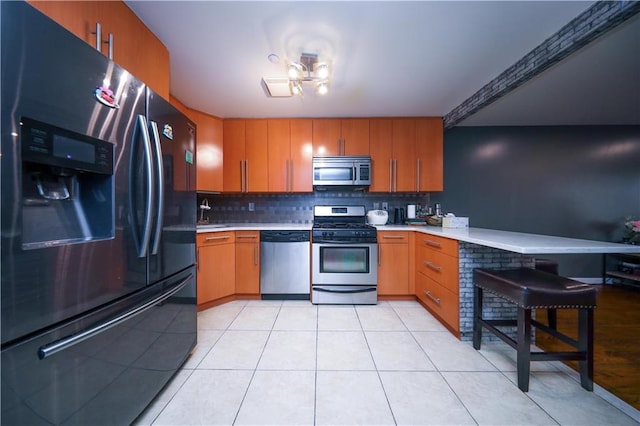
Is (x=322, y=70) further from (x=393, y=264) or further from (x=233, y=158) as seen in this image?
(x=393, y=264)

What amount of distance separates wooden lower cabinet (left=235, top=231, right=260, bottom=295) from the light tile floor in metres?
0.64

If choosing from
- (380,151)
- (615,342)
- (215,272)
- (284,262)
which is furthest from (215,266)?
(615,342)

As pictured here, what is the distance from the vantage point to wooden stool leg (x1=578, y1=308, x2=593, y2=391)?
130 cm

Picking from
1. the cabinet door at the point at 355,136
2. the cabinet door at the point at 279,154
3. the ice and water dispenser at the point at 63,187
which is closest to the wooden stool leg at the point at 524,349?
the ice and water dispenser at the point at 63,187

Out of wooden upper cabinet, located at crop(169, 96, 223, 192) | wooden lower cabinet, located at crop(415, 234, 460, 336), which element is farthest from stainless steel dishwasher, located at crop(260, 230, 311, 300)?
wooden lower cabinet, located at crop(415, 234, 460, 336)

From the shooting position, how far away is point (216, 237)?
2494mm

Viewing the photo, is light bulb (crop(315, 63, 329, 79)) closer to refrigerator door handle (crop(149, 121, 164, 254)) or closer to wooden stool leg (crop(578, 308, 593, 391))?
refrigerator door handle (crop(149, 121, 164, 254))

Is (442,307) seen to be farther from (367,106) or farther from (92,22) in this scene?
(92,22)

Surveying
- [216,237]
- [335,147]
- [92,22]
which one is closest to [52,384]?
[92,22]

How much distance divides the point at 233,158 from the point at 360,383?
9.15 feet

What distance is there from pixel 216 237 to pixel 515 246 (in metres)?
2.55

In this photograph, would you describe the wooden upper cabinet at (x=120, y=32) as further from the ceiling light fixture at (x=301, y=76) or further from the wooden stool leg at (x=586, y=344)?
the wooden stool leg at (x=586, y=344)

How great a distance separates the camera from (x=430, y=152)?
301cm

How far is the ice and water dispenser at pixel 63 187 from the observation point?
690mm
